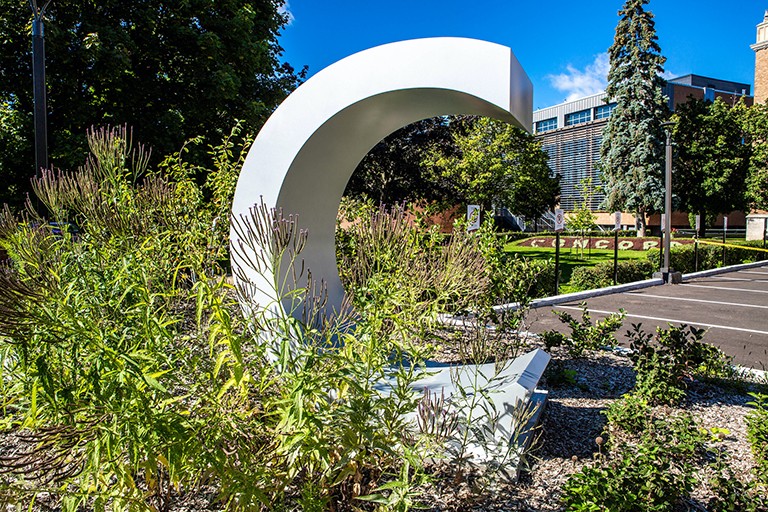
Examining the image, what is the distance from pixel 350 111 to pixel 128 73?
38.1ft

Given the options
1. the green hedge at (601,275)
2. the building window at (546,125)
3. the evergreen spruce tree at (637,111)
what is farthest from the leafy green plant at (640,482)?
the building window at (546,125)

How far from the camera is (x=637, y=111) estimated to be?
31.8m

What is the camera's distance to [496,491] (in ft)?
10.5

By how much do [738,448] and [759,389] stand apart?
1.79 m

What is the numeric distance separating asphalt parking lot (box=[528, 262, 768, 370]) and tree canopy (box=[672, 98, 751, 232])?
21638 mm

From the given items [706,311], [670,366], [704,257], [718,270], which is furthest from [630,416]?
[704,257]

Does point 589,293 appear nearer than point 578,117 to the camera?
Yes

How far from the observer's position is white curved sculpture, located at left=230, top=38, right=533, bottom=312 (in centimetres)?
372

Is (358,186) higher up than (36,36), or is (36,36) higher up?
(36,36)

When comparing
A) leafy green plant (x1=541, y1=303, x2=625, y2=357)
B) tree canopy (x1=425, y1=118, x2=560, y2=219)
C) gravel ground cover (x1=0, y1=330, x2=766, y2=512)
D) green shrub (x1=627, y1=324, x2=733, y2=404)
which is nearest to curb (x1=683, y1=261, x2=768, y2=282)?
leafy green plant (x1=541, y1=303, x2=625, y2=357)

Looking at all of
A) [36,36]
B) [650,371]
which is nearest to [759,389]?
[650,371]

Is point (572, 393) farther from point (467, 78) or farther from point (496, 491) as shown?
point (467, 78)

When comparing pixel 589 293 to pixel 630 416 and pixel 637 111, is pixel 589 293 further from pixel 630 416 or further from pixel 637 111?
pixel 637 111

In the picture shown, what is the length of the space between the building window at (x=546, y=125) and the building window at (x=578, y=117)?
199cm
